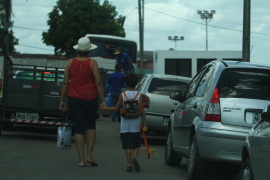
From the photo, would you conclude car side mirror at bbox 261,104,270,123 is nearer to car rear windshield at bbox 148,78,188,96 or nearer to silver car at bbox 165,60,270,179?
silver car at bbox 165,60,270,179

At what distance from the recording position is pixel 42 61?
6106 cm

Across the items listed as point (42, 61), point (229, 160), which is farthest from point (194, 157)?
point (42, 61)

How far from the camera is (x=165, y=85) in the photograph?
1448cm

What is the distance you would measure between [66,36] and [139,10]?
1097 inches

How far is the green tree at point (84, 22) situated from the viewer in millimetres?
70062

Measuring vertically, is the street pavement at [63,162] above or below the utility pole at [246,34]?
below

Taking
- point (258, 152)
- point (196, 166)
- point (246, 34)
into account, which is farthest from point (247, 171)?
point (246, 34)

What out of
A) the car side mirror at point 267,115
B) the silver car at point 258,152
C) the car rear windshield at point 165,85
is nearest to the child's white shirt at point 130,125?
the silver car at point 258,152

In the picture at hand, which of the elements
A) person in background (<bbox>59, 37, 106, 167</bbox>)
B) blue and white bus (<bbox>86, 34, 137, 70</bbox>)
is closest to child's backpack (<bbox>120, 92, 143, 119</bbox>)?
person in background (<bbox>59, 37, 106, 167</bbox>)

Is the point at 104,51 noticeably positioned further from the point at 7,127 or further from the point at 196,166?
the point at 196,166

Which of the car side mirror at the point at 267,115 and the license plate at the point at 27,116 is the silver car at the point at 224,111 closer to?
the car side mirror at the point at 267,115

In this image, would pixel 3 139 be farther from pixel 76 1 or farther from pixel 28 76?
pixel 76 1

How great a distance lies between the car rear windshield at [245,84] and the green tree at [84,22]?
2416 inches

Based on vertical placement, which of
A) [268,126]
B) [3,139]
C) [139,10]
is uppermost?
[139,10]
